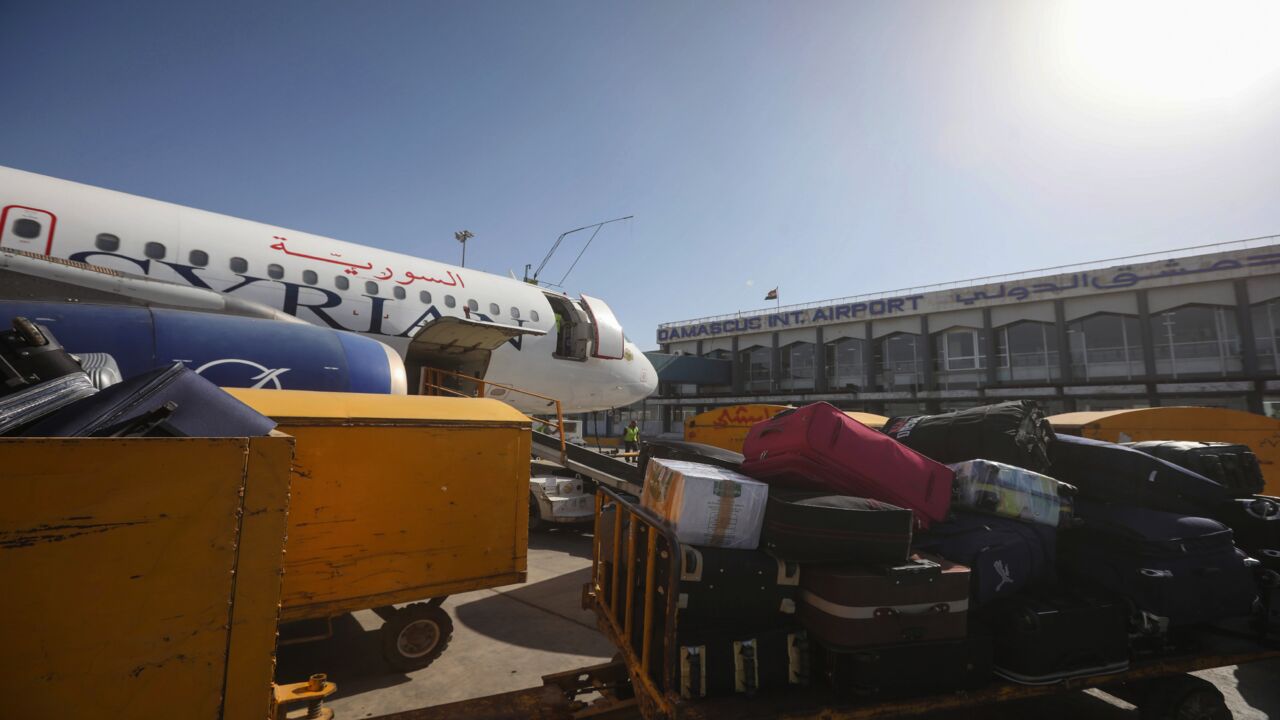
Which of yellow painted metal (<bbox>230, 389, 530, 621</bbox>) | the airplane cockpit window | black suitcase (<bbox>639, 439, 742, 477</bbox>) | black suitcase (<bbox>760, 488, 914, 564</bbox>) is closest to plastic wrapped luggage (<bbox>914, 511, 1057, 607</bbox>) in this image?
black suitcase (<bbox>760, 488, 914, 564</bbox>)

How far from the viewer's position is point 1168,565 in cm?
343

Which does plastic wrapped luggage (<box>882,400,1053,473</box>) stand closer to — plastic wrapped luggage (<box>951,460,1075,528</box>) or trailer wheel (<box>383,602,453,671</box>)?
plastic wrapped luggage (<box>951,460,1075,528</box>)

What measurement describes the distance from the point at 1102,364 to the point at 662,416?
31.1m

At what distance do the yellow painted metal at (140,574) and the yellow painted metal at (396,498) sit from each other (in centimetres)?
183

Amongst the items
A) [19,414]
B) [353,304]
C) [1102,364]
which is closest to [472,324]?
[353,304]

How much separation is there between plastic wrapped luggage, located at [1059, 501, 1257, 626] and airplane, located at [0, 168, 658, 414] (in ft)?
25.1

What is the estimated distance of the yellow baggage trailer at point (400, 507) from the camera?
12.6 ft

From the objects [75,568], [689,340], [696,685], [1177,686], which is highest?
[689,340]

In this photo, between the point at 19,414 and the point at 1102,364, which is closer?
the point at 19,414

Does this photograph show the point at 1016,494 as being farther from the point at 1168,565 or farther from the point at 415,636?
the point at 415,636

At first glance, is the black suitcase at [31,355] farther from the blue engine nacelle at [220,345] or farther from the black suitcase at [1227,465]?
the black suitcase at [1227,465]

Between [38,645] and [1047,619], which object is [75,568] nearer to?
[38,645]

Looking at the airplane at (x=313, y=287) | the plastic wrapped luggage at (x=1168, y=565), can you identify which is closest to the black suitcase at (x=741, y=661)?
the plastic wrapped luggage at (x=1168, y=565)

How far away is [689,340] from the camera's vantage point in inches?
1961
